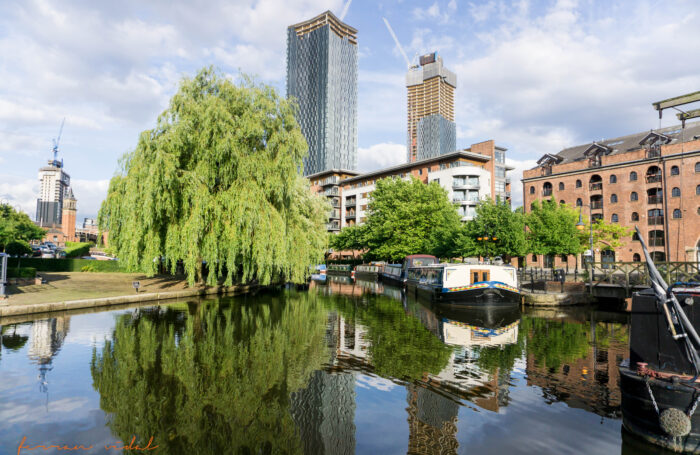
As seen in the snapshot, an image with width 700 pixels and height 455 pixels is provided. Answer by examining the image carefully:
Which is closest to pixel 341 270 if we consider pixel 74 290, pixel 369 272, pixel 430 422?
pixel 369 272

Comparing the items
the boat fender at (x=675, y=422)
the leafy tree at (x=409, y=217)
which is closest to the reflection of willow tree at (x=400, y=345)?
the boat fender at (x=675, y=422)

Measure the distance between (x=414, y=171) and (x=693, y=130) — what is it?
134ft

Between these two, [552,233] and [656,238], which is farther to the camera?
[656,238]

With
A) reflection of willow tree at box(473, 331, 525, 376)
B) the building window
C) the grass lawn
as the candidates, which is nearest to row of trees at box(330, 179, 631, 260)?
the building window

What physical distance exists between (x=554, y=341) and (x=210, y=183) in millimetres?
18587

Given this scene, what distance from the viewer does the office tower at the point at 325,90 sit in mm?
180000

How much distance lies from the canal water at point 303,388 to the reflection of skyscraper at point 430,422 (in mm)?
33

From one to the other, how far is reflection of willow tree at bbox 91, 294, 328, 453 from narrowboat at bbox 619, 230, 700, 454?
18.5ft

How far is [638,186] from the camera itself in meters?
54.1

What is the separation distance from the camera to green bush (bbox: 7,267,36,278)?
83.1ft

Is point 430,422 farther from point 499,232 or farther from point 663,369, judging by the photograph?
point 499,232

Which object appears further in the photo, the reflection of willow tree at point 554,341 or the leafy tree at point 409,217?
the leafy tree at point 409,217

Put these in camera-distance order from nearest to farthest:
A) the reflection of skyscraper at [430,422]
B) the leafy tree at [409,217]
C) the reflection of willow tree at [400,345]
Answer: the reflection of skyscraper at [430,422], the reflection of willow tree at [400,345], the leafy tree at [409,217]

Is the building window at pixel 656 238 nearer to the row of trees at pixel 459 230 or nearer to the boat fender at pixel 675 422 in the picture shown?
the row of trees at pixel 459 230
